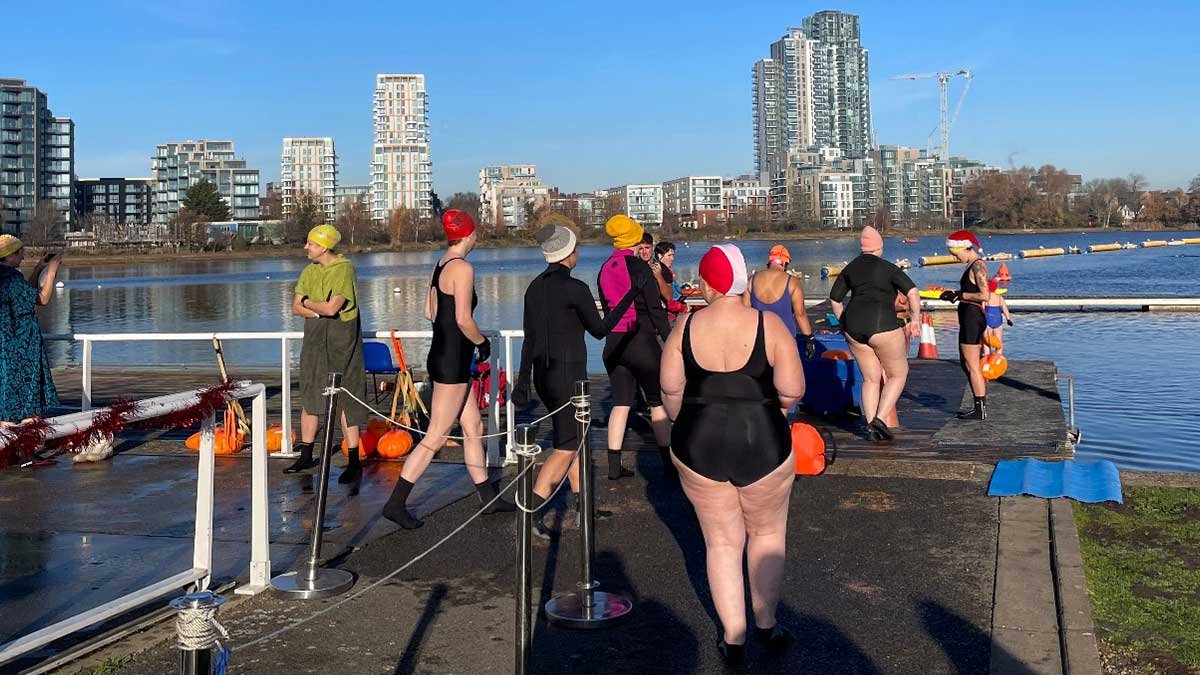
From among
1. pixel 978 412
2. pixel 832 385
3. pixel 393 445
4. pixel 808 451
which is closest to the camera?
pixel 808 451

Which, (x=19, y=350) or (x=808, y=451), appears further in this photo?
(x=808, y=451)

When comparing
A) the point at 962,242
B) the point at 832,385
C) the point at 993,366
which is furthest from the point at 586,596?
the point at 993,366

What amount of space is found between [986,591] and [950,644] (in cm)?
85

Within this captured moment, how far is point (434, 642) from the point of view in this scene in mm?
5430

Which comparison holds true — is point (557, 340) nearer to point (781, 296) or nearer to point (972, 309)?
point (781, 296)

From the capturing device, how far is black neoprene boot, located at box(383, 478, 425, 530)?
743 centimetres

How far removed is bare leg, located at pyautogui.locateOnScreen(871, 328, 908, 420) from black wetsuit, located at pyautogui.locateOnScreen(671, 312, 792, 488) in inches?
213

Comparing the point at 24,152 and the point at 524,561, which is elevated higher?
the point at 24,152

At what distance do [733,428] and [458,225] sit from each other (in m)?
3.10

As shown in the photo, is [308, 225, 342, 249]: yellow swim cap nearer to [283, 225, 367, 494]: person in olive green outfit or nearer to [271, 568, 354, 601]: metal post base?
[283, 225, 367, 494]: person in olive green outfit

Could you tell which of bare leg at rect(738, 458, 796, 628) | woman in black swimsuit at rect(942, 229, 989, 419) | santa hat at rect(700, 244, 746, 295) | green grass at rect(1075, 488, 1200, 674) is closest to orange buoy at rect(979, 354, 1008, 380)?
woman in black swimsuit at rect(942, 229, 989, 419)

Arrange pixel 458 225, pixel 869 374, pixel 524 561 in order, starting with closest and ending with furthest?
pixel 524 561
pixel 458 225
pixel 869 374

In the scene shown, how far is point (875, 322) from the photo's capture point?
10195mm

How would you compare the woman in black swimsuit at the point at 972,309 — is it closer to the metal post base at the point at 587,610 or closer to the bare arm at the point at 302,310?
the bare arm at the point at 302,310
